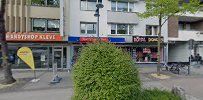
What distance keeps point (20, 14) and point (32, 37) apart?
2.46 meters

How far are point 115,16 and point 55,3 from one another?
242 inches

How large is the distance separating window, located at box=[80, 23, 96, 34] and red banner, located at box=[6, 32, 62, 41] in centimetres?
287

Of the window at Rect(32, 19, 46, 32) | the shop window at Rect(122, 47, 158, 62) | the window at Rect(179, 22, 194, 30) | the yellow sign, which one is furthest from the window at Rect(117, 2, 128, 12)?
the yellow sign

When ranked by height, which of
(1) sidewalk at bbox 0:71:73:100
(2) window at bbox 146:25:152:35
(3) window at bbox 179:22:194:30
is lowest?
(1) sidewalk at bbox 0:71:73:100

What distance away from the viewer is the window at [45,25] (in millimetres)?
23719

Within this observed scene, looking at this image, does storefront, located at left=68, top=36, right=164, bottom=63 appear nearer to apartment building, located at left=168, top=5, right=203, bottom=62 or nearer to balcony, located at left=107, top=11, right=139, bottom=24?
balcony, located at left=107, top=11, right=139, bottom=24

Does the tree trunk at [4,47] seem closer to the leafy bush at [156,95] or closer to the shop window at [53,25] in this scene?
the shop window at [53,25]

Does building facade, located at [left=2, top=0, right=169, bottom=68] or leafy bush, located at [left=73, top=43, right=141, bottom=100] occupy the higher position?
building facade, located at [left=2, top=0, right=169, bottom=68]

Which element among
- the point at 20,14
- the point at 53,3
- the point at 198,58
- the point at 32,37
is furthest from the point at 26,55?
the point at 198,58

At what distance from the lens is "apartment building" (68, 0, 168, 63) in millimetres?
24578

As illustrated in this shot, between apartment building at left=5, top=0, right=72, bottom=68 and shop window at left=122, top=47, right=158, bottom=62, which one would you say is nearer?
apartment building at left=5, top=0, right=72, bottom=68

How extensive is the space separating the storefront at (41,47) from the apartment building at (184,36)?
40.2 ft

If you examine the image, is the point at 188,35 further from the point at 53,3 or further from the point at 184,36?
the point at 53,3

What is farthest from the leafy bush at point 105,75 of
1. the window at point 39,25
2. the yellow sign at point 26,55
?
the window at point 39,25
